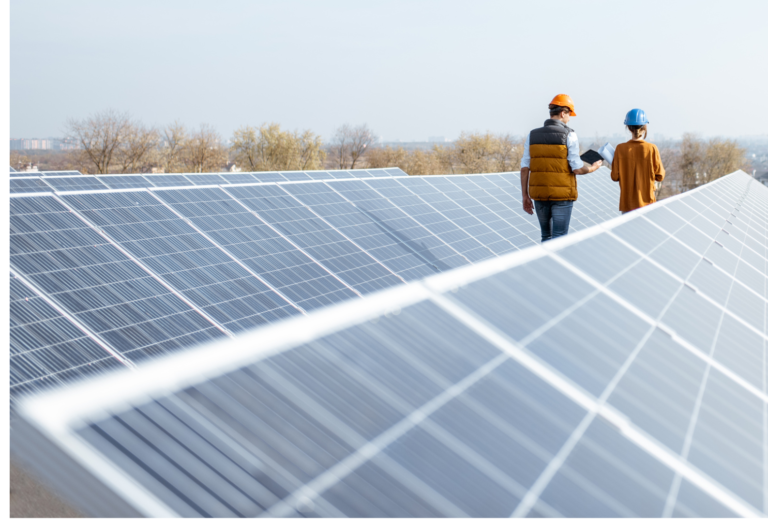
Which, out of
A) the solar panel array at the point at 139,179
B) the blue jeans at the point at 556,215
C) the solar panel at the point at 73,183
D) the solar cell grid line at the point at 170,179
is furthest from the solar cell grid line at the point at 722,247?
the solar cell grid line at the point at 170,179

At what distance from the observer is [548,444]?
2.30m

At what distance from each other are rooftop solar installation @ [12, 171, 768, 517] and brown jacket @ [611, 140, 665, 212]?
5.26m

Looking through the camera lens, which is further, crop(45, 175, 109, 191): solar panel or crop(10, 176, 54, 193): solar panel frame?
crop(45, 175, 109, 191): solar panel

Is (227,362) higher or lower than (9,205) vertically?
higher

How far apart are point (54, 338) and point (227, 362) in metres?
5.84

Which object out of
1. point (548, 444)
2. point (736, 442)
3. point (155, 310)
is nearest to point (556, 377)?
point (548, 444)

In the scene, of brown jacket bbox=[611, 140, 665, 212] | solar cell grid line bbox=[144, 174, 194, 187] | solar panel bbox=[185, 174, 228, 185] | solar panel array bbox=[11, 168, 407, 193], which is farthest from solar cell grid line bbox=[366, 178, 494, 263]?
brown jacket bbox=[611, 140, 665, 212]

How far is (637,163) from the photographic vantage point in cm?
857

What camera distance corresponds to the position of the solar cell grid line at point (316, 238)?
1226cm

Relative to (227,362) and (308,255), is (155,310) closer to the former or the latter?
(308,255)

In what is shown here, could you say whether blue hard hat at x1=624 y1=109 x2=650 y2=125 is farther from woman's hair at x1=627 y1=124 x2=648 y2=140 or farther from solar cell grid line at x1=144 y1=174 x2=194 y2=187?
solar cell grid line at x1=144 y1=174 x2=194 y2=187

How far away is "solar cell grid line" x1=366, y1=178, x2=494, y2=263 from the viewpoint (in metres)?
16.2

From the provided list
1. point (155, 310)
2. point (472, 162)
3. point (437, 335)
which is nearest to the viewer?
point (437, 335)

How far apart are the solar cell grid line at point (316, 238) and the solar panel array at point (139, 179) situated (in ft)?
3.96
